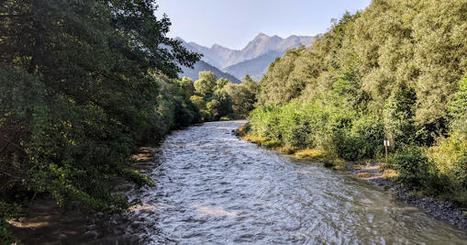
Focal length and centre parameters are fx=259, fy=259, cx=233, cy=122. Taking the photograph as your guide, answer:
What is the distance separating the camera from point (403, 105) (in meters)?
15.9

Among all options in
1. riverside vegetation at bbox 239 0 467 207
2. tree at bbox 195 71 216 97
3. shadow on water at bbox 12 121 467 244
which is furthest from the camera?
tree at bbox 195 71 216 97

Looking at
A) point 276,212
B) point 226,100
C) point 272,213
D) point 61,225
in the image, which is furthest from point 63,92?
point 226,100

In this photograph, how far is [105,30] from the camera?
21.9ft

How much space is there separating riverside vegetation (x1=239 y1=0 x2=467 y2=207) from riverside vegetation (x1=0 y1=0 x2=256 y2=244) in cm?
1200

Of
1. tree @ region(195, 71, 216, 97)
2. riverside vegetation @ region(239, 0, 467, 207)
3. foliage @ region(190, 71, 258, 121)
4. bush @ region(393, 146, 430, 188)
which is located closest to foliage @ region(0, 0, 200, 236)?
bush @ region(393, 146, 430, 188)

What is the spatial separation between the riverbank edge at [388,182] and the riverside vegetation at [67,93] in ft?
35.2

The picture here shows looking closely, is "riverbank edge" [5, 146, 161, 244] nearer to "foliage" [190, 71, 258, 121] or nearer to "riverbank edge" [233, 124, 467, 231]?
"riverbank edge" [233, 124, 467, 231]

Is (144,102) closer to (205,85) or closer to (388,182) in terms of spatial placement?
(388,182)

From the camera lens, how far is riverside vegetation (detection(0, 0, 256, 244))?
16.7ft

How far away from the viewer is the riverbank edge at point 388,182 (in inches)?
358

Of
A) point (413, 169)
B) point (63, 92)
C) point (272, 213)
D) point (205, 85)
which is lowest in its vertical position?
point (272, 213)

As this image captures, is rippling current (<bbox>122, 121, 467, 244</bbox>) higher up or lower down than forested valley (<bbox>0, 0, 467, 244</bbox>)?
lower down

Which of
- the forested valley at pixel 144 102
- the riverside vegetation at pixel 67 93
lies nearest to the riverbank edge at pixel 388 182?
the forested valley at pixel 144 102

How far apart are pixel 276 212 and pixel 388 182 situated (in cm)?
647
